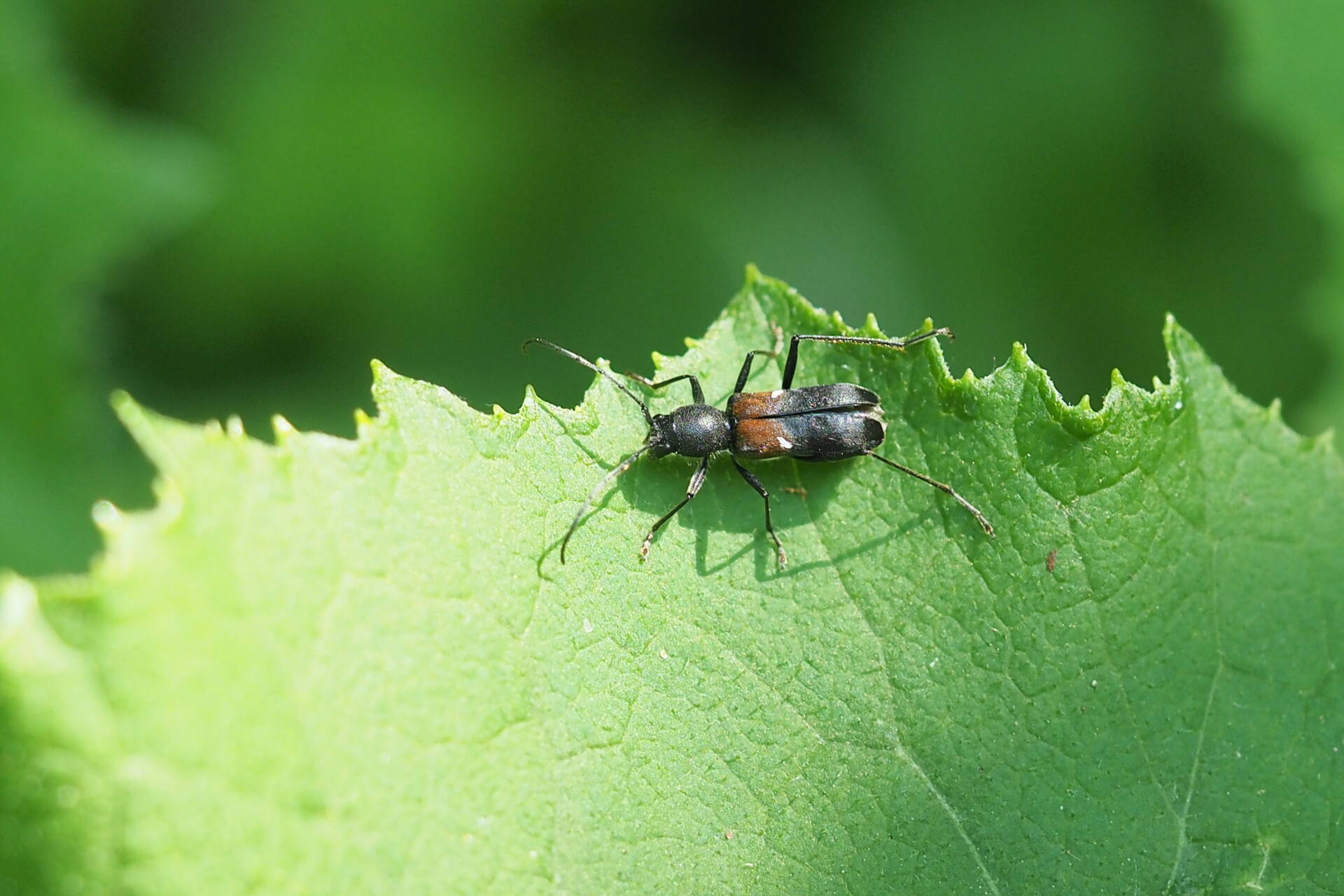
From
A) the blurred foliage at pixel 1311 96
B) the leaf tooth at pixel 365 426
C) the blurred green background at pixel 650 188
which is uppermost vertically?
the blurred green background at pixel 650 188

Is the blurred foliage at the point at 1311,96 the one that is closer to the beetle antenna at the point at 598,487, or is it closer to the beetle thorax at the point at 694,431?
the beetle thorax at the point at 694,431

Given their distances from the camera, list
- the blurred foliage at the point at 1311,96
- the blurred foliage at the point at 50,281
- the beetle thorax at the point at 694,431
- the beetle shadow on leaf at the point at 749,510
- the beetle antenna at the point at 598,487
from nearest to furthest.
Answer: the beetle antenna at the point at 598,487, the beetle shadow on leaf at the point at 749,510, the beetle thorax at the point at 694,431, the blurred foliage at the point at 1311,96, the blurred foliage at the point at 50,281

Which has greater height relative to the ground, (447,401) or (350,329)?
(350,329)

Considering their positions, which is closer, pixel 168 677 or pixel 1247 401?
pixel 168 677

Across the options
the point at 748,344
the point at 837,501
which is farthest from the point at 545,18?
the point at 837,501

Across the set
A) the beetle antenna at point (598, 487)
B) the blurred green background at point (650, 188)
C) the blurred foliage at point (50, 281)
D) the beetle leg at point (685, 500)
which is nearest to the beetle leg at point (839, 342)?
the beetle leg at point (685, 500)

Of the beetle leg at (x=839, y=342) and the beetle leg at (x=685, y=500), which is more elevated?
the beetle leg at (x=839, y=342)

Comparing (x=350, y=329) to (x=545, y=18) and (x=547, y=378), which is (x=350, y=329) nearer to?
(x=547, y=378)
